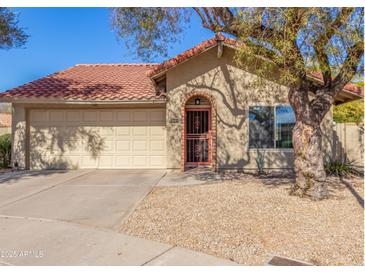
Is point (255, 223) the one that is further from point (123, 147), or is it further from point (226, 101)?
point (123, 147)

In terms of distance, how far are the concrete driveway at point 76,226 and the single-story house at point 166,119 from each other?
2768mm

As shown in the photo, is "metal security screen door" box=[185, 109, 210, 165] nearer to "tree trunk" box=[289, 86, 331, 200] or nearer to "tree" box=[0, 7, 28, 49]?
"tree trunk" box=[289, 86, 331, 200]

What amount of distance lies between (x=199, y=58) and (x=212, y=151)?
139 inches

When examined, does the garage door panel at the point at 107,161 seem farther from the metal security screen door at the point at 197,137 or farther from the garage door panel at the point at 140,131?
the metal security screen door at the point at 197,137

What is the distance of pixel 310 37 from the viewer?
5531 millimetres

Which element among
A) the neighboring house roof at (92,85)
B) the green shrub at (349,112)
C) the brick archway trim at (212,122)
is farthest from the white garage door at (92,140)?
the green shrub at (349,112)

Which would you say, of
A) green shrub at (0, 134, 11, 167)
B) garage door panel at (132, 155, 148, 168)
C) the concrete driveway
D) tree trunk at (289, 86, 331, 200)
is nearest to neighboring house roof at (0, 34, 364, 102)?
garage door panel at (132, 155, 148, 168)

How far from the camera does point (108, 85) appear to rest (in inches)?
473

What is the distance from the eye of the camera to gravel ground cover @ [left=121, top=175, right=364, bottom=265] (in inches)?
147

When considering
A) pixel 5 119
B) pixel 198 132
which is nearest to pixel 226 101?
pixel 198 132

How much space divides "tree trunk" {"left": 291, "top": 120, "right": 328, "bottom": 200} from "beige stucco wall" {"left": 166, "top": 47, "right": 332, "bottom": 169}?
369cm

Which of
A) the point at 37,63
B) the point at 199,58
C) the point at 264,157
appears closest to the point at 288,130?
the point at 264,157

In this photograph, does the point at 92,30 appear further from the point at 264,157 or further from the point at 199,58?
the point at 264,157

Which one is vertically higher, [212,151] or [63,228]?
[212,151]
